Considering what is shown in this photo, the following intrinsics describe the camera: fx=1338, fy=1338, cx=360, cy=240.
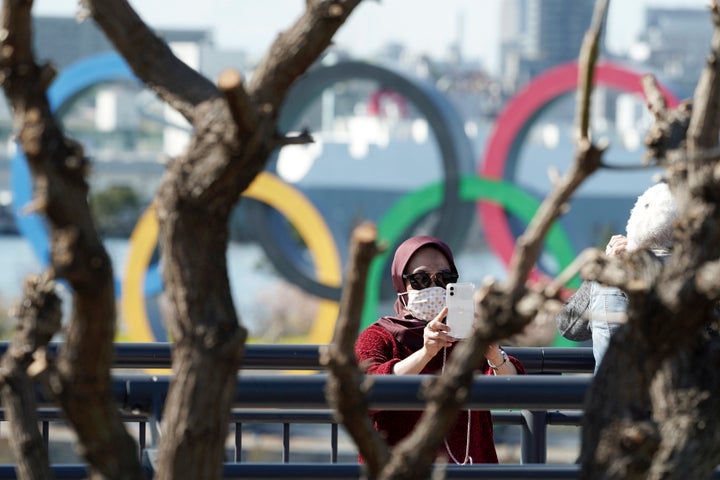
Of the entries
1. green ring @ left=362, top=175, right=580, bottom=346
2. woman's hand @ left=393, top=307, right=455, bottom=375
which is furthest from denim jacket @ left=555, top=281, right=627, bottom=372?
green ring @ left=362, top=175, right=580, bottom=346

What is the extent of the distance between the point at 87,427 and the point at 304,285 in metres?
20.1

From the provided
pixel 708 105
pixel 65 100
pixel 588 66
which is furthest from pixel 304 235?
pixel 588 66

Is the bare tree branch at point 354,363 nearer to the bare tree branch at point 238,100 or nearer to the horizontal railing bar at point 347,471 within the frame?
the bare tree branch at point 238,100

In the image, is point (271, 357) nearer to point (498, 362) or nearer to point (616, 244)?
point (498, 362)

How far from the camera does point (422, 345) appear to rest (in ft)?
11.3

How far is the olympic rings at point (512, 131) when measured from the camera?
2223 centimetres

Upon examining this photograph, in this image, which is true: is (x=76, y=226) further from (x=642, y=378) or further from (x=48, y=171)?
(x=642, y=378)

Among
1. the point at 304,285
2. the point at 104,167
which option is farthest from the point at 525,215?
the point at 104,167

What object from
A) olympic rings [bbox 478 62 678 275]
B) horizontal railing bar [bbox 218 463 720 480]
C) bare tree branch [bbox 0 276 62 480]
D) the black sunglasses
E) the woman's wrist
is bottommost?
horizontal railing bar [bbox 218 463 720 480]

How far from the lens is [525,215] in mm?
22391

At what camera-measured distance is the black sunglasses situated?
3.46 m

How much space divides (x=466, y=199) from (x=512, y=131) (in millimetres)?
1398

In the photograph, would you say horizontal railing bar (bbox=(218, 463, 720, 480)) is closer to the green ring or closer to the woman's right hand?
the woman's right hand

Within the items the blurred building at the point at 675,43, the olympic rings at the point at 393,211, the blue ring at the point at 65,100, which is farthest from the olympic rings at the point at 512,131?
the blurred building at the point at 675,43
